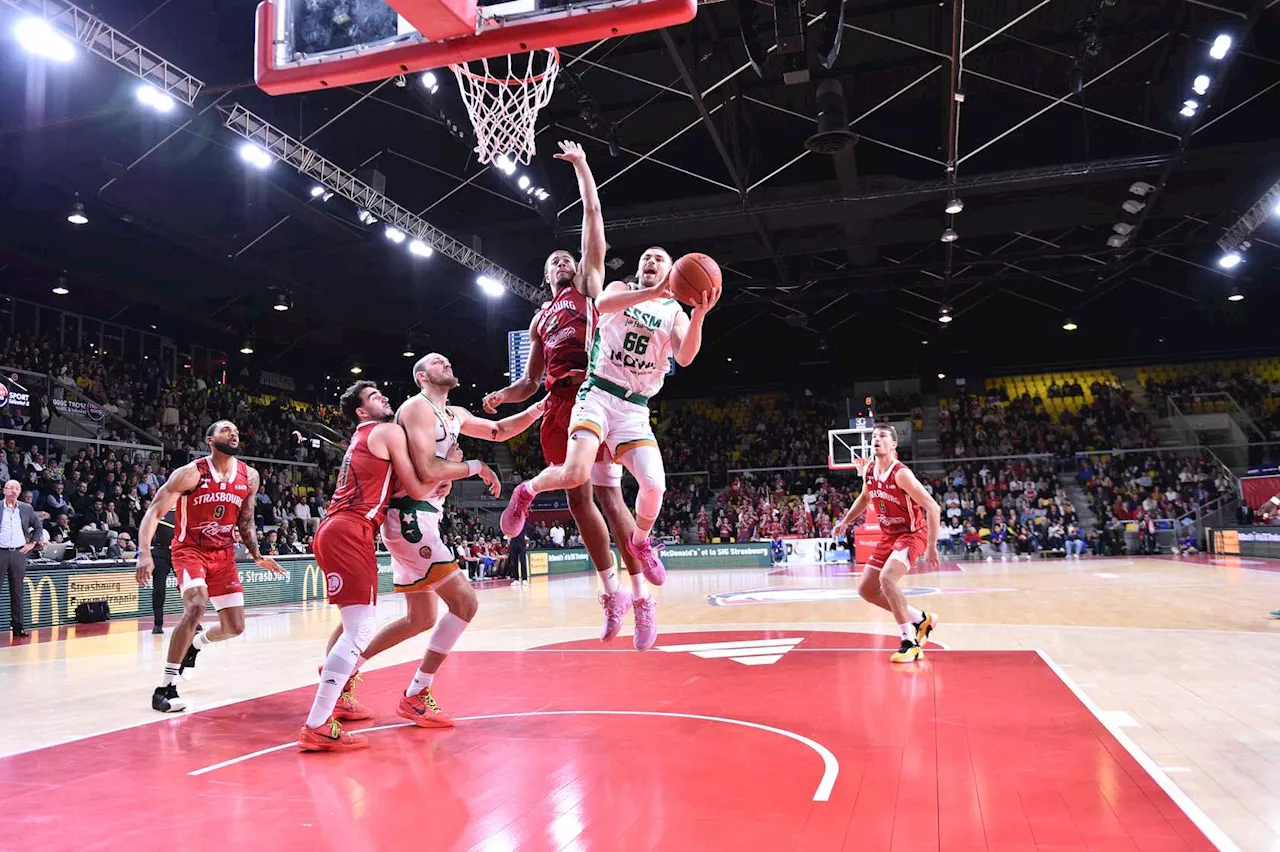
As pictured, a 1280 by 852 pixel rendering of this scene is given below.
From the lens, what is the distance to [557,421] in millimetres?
5621

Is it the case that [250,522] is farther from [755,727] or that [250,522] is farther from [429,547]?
[755,727]

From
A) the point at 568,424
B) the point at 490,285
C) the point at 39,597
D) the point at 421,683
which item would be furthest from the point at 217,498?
the point at 490,285

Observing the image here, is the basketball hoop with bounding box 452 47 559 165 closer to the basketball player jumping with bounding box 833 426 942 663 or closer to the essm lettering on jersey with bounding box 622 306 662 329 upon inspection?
the essm lettering on jersey with bounding box 622 306 662 329

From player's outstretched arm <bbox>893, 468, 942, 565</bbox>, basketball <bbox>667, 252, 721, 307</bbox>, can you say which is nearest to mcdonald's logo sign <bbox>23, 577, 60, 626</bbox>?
player's outstretched arm <bbox>893, 468, 942, 565</bbox>

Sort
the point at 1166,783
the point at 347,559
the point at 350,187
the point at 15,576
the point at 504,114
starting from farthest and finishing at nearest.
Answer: the point at 350,187 < the point at 15,576 < the point at 504,114 < the point at 347,559 < the point at 1166,783

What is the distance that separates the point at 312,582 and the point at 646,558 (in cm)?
1400

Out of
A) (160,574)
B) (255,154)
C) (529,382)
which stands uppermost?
(255,154)

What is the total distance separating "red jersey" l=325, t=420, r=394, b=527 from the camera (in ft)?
17.4

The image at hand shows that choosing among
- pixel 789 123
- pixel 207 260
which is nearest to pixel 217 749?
pixel 789 123

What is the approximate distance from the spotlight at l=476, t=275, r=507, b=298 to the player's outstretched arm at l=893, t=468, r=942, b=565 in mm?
13251

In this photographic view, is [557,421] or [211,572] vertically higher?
[557,421]

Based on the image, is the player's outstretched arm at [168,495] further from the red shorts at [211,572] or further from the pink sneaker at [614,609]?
the pink sneaker at [614,609]

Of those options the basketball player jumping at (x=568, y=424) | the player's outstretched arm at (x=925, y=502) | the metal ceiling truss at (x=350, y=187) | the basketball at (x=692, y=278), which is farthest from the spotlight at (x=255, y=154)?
the basketball at (x=692, y=278)

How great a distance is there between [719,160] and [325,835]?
52.1ft
